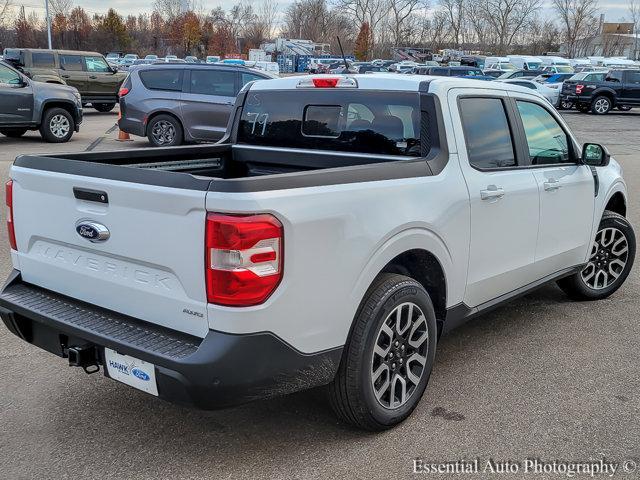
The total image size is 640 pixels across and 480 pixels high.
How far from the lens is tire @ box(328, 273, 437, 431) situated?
3.13 meters

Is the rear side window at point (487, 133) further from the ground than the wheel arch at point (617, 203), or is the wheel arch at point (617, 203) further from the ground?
the rear side window at point (487, 133)

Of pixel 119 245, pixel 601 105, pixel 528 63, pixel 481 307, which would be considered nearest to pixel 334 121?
pixel 481 307

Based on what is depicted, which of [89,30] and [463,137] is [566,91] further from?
[89,30]

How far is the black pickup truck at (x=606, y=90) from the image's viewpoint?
93.2 ft

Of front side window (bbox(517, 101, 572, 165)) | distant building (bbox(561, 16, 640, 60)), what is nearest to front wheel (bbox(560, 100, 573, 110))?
front side window (bbox(517, 101, 572, 165))

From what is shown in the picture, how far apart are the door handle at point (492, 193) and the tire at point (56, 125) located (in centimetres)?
1324

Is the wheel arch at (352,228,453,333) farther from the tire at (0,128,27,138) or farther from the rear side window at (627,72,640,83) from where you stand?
the rear side window at (627,72,640,83)

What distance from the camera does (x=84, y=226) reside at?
121 inches

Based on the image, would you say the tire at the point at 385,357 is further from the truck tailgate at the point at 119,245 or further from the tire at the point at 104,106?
the tire at the point at 104,106

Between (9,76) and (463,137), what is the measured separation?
13264 mm

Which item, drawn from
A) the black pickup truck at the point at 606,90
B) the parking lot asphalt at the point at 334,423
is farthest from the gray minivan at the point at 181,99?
the black pickup truck at the point at 606,90

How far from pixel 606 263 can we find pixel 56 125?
514 inches

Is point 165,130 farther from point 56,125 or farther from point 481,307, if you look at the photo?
point 481,307

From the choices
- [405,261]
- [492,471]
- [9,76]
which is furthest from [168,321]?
[9,76]
